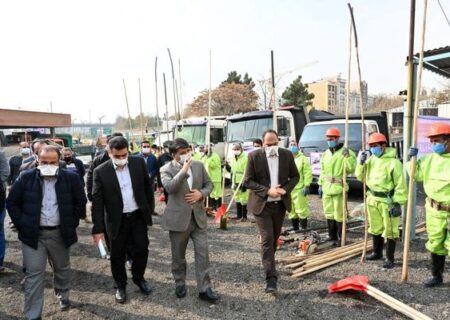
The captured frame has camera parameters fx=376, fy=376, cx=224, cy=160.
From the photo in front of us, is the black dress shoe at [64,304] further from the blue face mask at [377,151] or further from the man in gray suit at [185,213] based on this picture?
the blue face mask at [377,151]

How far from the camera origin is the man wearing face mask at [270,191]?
172 inches

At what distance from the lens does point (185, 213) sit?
421 cm

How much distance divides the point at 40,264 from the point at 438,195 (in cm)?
444

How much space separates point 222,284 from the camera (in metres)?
4.79

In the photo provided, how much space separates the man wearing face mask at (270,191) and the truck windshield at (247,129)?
25.3 ft

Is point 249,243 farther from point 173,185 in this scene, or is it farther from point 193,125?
point 193,125

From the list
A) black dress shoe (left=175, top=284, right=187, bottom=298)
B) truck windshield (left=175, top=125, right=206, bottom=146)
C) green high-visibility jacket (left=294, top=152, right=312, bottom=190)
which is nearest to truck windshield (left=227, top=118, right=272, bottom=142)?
truck windshield (left=175, top=125, right=206, bottom=146)

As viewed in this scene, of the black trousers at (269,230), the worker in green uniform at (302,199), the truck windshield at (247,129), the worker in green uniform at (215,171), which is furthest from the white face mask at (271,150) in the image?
the truck windshield at (247,129)

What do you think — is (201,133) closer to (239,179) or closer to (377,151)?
(239,179)

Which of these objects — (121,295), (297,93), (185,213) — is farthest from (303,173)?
(297,93)

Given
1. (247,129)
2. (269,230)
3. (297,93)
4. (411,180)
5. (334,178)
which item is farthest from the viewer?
(297,93)

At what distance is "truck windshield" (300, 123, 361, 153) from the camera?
34.9 feet

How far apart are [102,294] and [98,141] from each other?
11.7ft

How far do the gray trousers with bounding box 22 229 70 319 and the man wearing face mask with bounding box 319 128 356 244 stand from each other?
4.11 m
